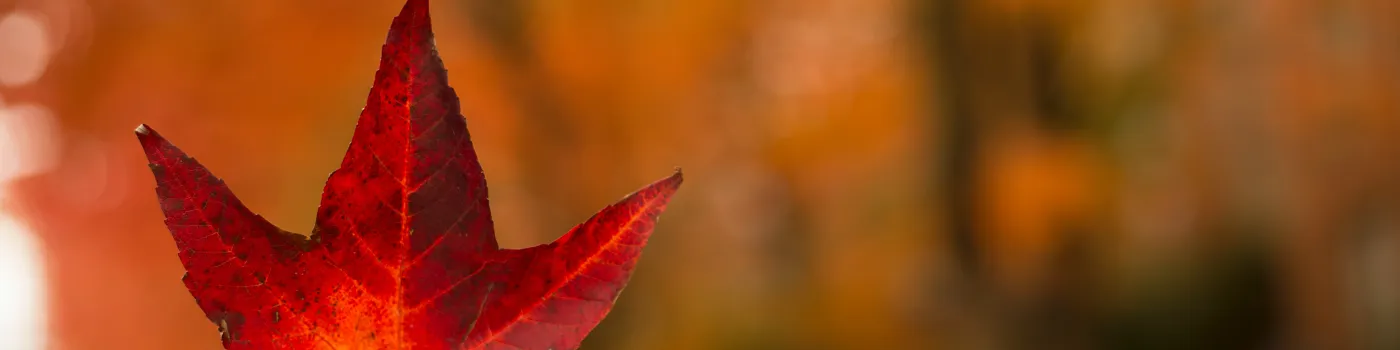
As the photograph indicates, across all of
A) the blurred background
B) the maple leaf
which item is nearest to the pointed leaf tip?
the maple leaf

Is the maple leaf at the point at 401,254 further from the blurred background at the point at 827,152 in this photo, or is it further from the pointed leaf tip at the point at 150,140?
the blurred background at the point at 827,152

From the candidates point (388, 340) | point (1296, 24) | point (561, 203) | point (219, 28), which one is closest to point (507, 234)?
point (561, 203)

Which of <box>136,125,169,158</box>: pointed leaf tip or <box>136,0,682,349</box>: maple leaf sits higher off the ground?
<box>136,125,169,158</box>: pointed leaf tip

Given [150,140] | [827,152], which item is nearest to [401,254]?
[150,140]

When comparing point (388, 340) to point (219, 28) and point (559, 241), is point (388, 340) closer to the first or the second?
point (559, 241)

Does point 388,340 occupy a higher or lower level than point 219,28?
lower

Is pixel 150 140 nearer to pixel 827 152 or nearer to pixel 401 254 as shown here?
pixel 401 254

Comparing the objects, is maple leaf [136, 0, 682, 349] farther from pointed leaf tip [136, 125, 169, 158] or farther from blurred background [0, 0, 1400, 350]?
blurred background [0, 0, 1400, 350]
